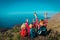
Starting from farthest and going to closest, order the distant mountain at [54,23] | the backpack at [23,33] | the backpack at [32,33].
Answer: the distant mountain at [54,23] < the backpack at [23,33] < the backpack at [32,33]

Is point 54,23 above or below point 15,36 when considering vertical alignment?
above

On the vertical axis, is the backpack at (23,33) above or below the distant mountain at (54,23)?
below

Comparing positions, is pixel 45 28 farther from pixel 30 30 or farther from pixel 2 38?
pixel 2 38

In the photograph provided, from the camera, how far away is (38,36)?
17.6m

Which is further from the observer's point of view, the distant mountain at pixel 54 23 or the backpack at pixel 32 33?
the distant mountain at pixel 54 23

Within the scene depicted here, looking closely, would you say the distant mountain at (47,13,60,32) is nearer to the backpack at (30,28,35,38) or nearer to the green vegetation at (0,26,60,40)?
the green vegetation at (0,26,60,40)

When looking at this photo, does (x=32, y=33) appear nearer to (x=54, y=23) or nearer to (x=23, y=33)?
(x=23, y=33)

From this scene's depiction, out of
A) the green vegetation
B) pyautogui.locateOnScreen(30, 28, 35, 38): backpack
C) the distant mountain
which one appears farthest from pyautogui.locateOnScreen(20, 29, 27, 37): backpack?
the distant mountain

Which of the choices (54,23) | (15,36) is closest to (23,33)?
(15,36)

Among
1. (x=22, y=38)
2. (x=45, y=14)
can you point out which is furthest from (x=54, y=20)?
(x=22, y=38)

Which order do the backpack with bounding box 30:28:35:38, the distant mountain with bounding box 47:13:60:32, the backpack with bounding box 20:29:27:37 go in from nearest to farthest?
1. the backpack with bounding box 30:28:35:38
2. the backpack with bounding box 20:29:27:37
3. the distant mountain with bounding box 47:13:60:32

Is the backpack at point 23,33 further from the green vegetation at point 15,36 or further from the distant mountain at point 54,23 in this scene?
the distant mountain at point 54,23

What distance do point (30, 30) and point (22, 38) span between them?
0.56m

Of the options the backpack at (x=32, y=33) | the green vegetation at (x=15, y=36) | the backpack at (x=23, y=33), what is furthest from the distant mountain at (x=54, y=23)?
the backpack at (x=23, y=33)
